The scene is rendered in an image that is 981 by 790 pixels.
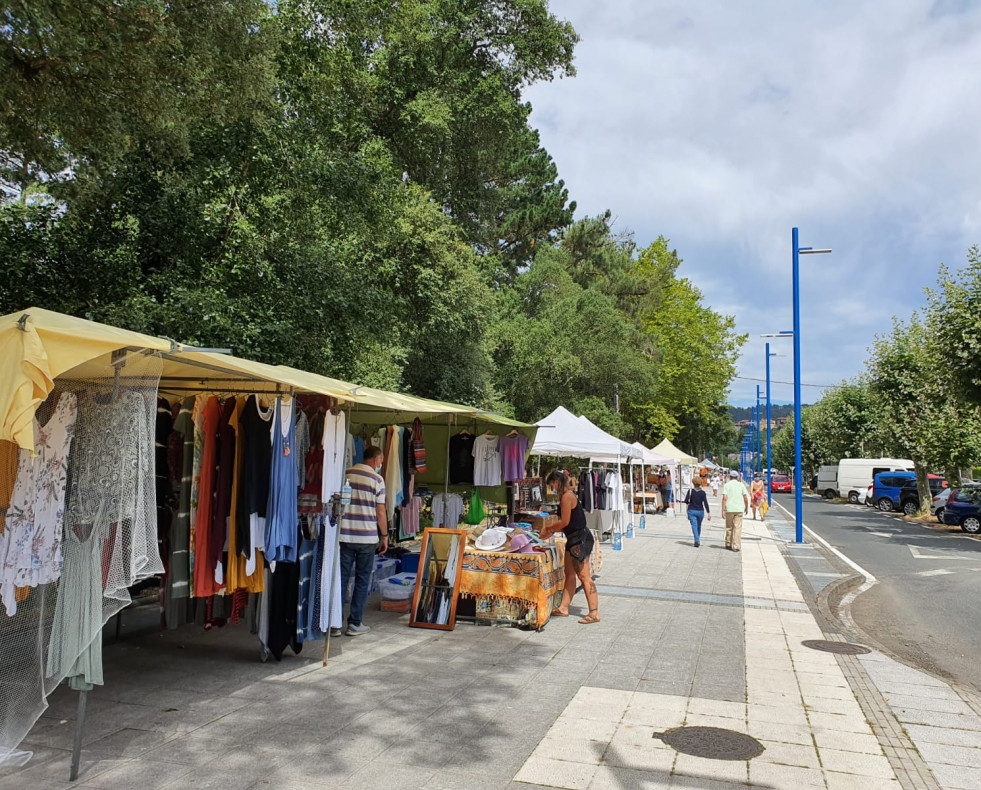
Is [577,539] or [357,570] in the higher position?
[577,539]

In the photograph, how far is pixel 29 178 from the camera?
10.7 metres

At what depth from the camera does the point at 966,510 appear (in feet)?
80.9

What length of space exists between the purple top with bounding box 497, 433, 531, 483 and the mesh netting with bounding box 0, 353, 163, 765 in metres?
9.24

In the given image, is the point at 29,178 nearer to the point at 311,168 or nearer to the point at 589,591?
the point at 311,168

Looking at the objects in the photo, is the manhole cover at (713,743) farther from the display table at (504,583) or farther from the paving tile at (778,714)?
the display table at (504,583)

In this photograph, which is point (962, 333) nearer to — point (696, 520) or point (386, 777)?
point (696, 520)

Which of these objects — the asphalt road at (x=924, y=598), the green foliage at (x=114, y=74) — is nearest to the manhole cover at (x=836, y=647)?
the asphalt road at (x=924, y=598)

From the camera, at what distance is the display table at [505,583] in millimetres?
8461

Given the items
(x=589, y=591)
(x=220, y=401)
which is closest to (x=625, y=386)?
(x=589, y=591)

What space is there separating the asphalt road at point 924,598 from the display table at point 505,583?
13.1 feet

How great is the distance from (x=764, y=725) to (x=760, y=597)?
6.05m

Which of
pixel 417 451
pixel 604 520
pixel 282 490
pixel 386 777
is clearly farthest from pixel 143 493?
pixel 604 520

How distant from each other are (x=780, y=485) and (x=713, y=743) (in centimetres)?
6319

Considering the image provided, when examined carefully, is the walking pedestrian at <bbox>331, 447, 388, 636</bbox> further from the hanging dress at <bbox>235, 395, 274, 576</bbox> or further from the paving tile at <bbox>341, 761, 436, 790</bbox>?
the paving tile at <bbox>341, 761, 436, 790</bbox>
